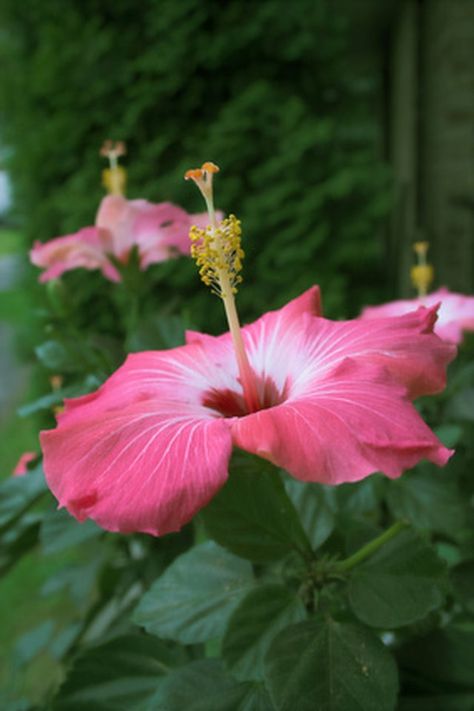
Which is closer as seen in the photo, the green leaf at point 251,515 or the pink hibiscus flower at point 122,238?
the green leaf at point 251,515

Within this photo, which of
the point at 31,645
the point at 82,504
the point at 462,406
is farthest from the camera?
the point at 31,645

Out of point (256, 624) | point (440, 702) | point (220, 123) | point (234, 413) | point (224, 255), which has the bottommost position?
point (440, 702)

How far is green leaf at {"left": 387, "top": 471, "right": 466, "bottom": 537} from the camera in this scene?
1.99 feet

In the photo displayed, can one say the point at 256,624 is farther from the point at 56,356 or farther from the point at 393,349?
the point at 56,356

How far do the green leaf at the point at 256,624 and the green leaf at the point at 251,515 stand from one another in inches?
1.0

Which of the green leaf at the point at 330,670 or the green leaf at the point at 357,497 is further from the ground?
the green leaf at the point at 330,670

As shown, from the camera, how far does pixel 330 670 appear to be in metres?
0.39

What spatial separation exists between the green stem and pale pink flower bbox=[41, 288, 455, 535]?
0.08m

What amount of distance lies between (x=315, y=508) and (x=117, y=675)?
17 cm

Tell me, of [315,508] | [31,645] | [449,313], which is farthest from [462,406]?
[31,645]

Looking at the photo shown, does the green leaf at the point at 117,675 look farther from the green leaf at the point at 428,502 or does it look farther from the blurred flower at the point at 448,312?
the blurred flower at the point at 448,312

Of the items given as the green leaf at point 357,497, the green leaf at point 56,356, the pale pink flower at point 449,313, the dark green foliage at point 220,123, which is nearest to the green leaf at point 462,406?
the pale pink flower at point 449,313

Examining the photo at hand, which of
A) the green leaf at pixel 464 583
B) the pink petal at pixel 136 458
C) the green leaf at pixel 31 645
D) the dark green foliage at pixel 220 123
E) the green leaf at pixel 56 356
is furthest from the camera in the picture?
the dark green foliage at pixel 220 123

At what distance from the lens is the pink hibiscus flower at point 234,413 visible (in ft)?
1.11
